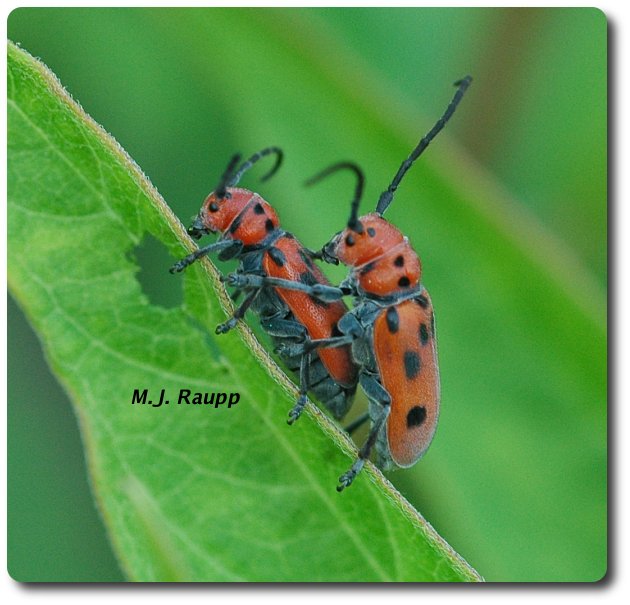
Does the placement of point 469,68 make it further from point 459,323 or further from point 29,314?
point 29,314

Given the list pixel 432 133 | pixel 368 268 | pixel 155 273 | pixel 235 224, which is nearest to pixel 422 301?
pixel 368 268

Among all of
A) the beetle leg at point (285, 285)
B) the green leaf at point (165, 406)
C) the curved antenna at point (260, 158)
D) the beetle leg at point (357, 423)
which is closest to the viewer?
the green leaf at point (165, 406)

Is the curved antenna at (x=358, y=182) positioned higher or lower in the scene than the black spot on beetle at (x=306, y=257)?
higher

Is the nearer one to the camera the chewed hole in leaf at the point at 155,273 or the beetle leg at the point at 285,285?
the chewed hole in leaf at the point at 155,273

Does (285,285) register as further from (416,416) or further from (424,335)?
(416,416)

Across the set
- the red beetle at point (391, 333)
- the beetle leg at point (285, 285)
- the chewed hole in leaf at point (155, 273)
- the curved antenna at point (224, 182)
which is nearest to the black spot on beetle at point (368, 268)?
the red beetle at point (391, 333)

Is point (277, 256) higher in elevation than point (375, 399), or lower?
higher

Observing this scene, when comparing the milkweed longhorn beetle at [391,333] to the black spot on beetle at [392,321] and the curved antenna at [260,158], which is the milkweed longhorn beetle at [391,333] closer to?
the black spot on beetle at [392,321]
